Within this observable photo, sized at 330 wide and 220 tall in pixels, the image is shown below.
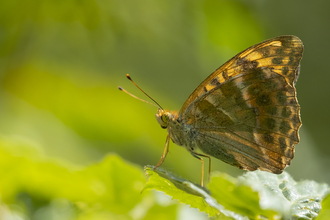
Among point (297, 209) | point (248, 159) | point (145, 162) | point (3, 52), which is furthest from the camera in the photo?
point (145, 162)

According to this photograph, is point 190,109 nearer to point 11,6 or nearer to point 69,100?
point 11,6

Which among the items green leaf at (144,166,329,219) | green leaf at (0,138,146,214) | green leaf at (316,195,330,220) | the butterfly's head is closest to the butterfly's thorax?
the butterfly's head

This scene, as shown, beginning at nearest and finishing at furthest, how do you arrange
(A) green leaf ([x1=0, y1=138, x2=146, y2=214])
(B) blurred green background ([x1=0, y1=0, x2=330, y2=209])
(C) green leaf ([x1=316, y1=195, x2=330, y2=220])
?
(C) green leaf ([x1=316, y1=195, x2=330, y2=220]) → (A) green leaf ([x1=0, y1=138, x2=146, y2=214]) → (B) blurred green background ([x1=0, y1=0, x2=330, y2=209])

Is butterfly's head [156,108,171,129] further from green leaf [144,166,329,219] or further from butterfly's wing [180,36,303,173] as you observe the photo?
green leaf [144,166,329,219]

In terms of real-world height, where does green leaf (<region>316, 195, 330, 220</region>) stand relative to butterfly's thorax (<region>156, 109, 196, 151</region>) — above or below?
below

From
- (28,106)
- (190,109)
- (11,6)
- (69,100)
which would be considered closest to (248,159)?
(190,109)

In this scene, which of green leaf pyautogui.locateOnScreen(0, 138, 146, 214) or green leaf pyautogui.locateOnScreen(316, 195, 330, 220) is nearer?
green leaf pyautogui.locateOnScreen(316, 195, 330, 220)

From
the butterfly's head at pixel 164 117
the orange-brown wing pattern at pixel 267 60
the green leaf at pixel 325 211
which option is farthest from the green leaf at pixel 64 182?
the green leaf at pixel 325 211
